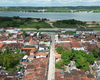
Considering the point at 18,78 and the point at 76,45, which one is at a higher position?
the point at 76,45

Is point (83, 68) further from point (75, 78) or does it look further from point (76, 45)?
point (76, 45)

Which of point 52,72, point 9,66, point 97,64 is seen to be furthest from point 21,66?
point 97,64

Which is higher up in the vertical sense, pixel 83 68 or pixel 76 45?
pixel 76 45

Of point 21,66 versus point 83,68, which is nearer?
point 83,68

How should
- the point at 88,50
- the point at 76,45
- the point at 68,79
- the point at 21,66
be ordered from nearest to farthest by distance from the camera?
the point at 68,79
the point at 21,66
the point at 88,50
the point at 76,45

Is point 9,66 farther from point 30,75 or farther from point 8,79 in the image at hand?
point 30,75

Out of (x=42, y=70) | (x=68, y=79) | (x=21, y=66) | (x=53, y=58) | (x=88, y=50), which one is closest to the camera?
(x=68, y=79)

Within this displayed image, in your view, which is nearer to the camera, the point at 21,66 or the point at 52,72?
the point at 52,72

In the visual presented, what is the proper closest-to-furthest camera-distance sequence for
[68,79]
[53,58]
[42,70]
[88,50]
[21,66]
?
[68,79], [42,70], [21,66], [53,58], [88,50]

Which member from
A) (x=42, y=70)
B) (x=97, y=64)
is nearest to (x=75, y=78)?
(x=42, y=70)
